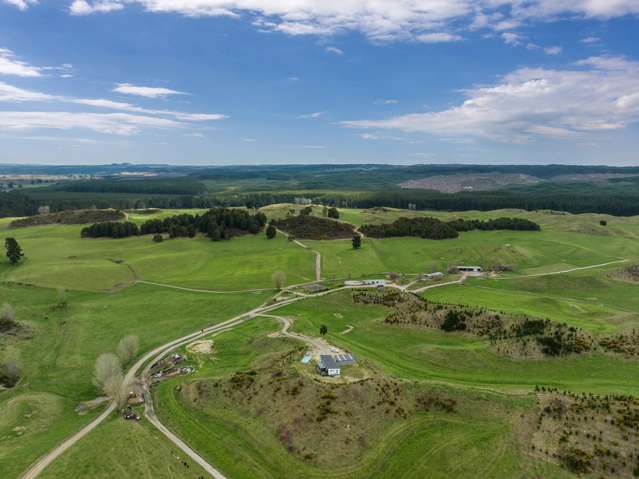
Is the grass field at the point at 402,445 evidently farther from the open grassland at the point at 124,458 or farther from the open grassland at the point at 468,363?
the open grassland at the point at 468,363

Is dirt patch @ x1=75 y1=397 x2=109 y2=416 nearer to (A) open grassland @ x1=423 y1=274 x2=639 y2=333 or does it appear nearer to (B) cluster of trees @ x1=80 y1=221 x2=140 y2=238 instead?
(A) open grassland @ x1=423 y1=274 x2=639 y2=333

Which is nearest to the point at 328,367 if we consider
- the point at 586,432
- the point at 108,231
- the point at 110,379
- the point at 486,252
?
the point at 586,432

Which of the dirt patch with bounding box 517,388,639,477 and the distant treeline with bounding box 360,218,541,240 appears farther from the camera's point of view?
the distant treeline with bounding box 360,218,541,240

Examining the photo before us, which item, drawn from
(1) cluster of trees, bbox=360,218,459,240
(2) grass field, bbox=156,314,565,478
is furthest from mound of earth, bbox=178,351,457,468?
(1) cluster of trees, bbox=360,218,459,240

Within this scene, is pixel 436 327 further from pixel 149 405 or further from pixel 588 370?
pixel 149 405

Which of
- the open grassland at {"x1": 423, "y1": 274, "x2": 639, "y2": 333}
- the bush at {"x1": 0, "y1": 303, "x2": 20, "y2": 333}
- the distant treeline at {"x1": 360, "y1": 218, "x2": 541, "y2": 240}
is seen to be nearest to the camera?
the open grassland at {"x1": 423, "y1": 274, "x2": 639, "y2": 333}

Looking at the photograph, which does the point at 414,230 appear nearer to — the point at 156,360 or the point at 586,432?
the point at 156,360

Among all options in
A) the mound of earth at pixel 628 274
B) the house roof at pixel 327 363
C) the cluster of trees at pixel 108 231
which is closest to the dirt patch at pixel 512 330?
the house roof at pixel 327 363

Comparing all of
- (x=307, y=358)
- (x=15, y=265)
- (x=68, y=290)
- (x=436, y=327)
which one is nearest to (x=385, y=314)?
(x=436, y=327)
